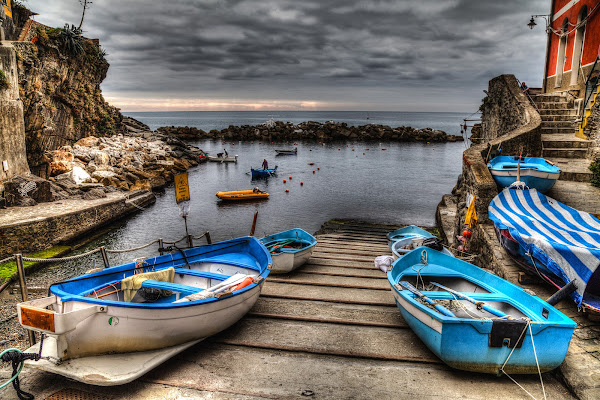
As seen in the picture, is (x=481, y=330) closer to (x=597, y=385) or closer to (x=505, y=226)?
(x=597, y=385)

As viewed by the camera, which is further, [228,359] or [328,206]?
[328,206]

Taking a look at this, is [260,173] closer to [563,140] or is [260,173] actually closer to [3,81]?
[3,81]

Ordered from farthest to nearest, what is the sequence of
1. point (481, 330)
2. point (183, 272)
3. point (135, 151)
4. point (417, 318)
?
1. point (135, 151)
2. point (183, 272)
3. point (417, 318)
4. point (481, 330)

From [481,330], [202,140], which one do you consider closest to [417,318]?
[481,330]

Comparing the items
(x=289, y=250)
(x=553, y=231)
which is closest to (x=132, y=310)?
(x=289, y=250)

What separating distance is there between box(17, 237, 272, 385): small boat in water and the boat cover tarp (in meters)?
4.06

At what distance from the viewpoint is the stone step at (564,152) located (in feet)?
35.9

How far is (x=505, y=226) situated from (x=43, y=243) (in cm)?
1593

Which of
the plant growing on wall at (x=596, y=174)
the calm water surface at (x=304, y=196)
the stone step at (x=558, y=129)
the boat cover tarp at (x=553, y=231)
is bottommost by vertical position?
the calm water surface at (x=304, y=196)

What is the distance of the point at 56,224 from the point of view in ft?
48.7

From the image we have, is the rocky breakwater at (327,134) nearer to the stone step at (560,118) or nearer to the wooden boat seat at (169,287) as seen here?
the stone step at (560,118)

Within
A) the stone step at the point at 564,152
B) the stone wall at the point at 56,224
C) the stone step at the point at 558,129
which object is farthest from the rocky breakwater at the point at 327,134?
the stone step at the point at 564,152

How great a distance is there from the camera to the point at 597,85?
10.6 meters

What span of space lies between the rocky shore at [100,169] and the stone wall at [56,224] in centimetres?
101
